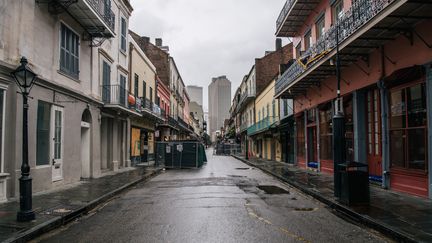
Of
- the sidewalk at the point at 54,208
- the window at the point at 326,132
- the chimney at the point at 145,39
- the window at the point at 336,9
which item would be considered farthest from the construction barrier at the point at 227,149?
the sidewalk at the point at 54,208

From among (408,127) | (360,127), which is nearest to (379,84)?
(408,127)

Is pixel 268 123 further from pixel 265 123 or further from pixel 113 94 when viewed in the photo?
pixel 113 94

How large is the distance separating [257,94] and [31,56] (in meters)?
31.7

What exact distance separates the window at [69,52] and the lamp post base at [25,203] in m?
6.75

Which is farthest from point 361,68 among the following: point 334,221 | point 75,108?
point 75,108

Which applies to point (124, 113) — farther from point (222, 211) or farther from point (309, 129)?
point (222, 211)

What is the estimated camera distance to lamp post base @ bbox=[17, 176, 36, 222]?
24.1 feet

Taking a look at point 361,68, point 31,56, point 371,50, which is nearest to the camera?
point 31,56

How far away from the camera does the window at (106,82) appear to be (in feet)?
60.1

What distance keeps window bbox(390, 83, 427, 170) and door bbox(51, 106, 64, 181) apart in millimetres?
10758

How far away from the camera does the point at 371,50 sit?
13.0 meters

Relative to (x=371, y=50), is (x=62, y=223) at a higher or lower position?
lower

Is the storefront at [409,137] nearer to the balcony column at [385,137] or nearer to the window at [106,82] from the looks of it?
the balcony column at [385,137]

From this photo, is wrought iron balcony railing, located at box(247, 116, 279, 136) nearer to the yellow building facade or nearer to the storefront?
the yellow building facade
